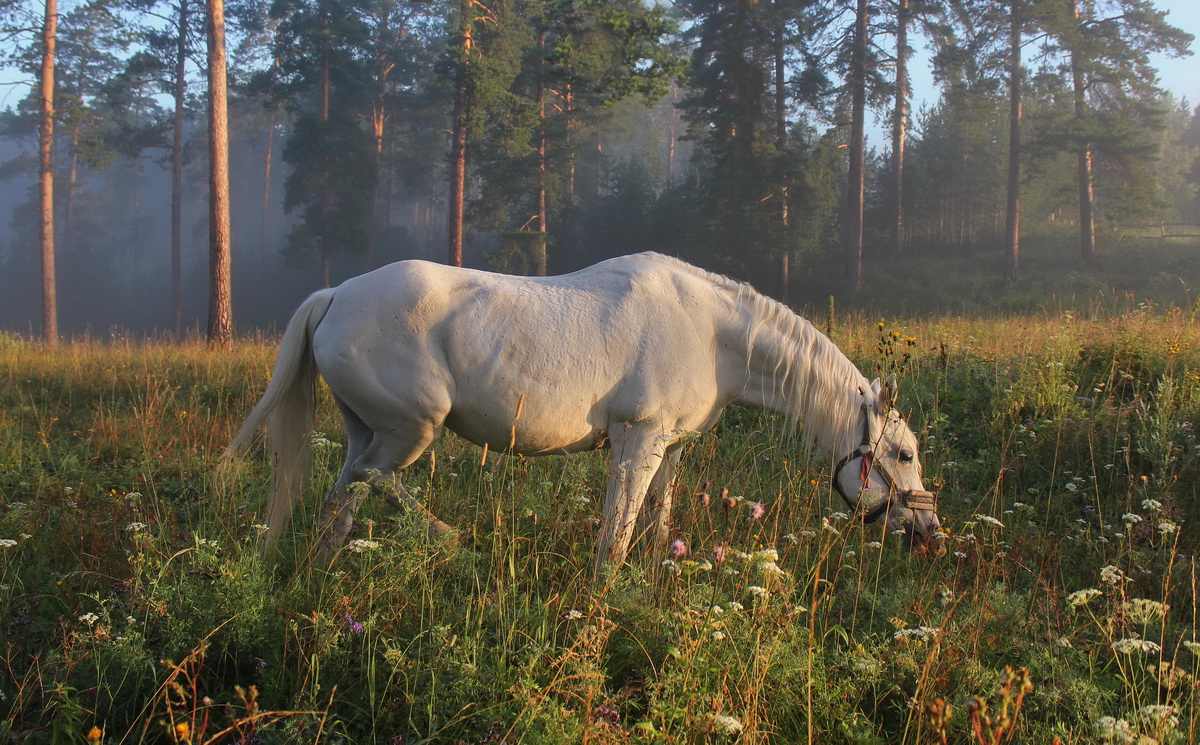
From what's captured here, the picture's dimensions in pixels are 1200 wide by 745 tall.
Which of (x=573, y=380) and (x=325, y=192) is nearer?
(x=573, y=380)

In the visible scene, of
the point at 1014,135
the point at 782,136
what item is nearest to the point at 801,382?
the point at 782,136

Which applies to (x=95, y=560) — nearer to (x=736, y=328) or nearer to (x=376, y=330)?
(x=376, y=330)

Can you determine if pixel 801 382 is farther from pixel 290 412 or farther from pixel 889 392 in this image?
pixel 290 412

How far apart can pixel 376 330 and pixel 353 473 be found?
2.65 feet

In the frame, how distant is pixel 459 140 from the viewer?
23.1 meters

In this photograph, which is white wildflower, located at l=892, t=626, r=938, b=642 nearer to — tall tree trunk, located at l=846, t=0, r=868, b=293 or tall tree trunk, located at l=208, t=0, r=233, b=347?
tall tree trunk, located at l=208, t=0, r=233, b=347

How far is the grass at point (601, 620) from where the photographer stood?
221 centimetres

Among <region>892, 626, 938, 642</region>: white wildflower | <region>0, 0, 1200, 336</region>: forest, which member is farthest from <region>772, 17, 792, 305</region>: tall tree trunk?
<region>892, 626, 938, 642</region>: white wildflower

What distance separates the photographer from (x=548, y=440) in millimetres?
3824

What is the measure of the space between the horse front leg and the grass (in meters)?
0.14

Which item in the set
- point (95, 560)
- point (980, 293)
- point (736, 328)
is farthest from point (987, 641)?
point (980, 293)

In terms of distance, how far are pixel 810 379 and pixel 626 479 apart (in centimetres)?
128

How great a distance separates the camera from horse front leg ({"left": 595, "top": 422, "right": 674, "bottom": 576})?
3422mm

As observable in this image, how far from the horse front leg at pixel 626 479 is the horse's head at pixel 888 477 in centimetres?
106
